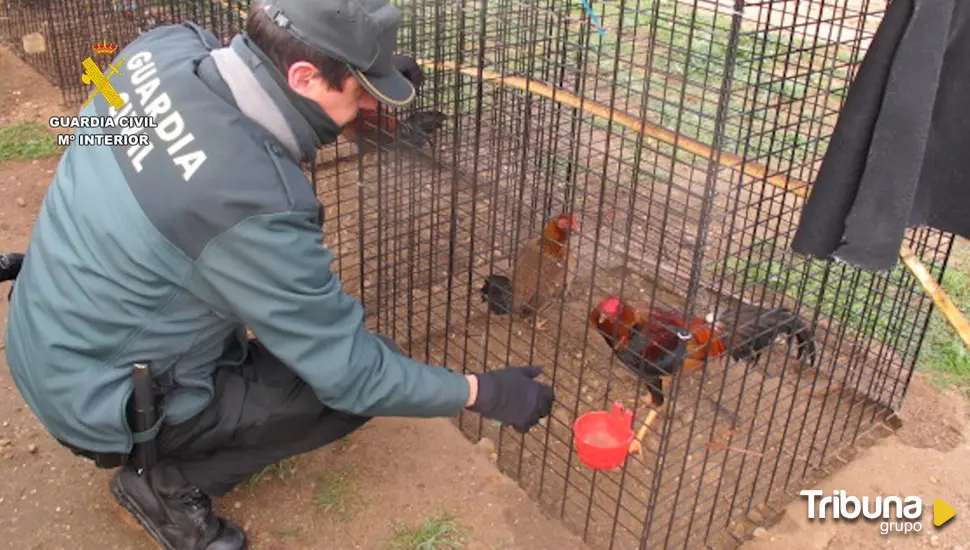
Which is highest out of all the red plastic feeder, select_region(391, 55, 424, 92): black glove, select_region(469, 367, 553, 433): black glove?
select_region(391, 55, 424, 92): black glove

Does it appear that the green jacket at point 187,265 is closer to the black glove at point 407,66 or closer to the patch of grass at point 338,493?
the patch of grass at point 338,493

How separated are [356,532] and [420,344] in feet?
3.98

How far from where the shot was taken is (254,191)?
2.00 metres

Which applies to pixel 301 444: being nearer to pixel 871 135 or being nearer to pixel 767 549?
pixel 767 549

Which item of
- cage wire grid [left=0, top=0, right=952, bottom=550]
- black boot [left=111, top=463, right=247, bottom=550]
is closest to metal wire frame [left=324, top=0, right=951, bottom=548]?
cage wire grid [left=0, top=0, right=952, bottom=550]

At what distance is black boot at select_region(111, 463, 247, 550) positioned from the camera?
8.38ft

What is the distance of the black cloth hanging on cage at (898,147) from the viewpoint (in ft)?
5.94

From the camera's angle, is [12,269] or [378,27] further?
[12,269]

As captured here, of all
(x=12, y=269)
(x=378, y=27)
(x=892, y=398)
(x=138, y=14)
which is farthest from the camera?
(x=138, y=14)

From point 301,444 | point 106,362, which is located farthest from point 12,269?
point 301,444

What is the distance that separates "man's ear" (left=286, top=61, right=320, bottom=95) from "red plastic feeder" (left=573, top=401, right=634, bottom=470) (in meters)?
1.21

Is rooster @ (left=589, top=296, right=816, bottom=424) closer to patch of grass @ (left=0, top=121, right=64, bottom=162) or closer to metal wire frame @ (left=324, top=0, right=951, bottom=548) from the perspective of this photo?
metal wire frame @ (left=324, top=0, right=951, bottom=548)

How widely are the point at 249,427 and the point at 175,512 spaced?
332 millimetres

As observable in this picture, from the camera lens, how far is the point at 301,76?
6.94 feet
